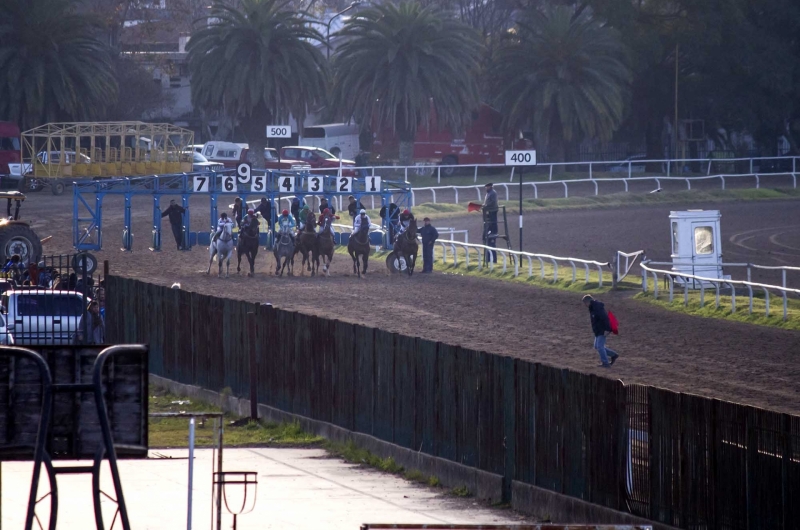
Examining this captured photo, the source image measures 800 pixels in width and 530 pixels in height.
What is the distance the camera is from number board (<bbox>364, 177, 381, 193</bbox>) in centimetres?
3278

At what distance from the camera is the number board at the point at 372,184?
108ft

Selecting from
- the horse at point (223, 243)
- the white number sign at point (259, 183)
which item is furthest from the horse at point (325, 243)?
the white number sign at point (259, 183)

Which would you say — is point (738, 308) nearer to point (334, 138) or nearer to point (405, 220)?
point (405, 220)

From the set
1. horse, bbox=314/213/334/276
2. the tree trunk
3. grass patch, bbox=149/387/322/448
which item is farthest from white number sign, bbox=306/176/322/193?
the tree trunk

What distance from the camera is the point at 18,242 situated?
90.0 ft

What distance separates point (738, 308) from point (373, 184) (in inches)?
489

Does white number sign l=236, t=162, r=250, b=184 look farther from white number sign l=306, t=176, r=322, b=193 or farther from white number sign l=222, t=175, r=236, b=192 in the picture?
white number sign l=306, t=176, r=322, b=193

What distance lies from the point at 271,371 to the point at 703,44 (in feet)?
157

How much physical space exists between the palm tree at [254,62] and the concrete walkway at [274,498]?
39.4m

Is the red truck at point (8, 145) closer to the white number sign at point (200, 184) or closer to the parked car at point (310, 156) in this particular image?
the parked car at point (310, 156)

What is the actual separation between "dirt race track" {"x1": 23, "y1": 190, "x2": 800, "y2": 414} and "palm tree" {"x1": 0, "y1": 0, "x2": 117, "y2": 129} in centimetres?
992

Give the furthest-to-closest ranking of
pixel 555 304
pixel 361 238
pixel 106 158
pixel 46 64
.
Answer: pixel 46 64 < pixel 106 158 < pixel 361 238 < pixel 555 304

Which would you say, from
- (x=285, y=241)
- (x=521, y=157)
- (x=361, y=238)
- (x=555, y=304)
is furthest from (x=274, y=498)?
(x=521, y=157)

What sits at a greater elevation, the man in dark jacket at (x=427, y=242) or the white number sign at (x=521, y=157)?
the white number sign at (x=521, y=157)
